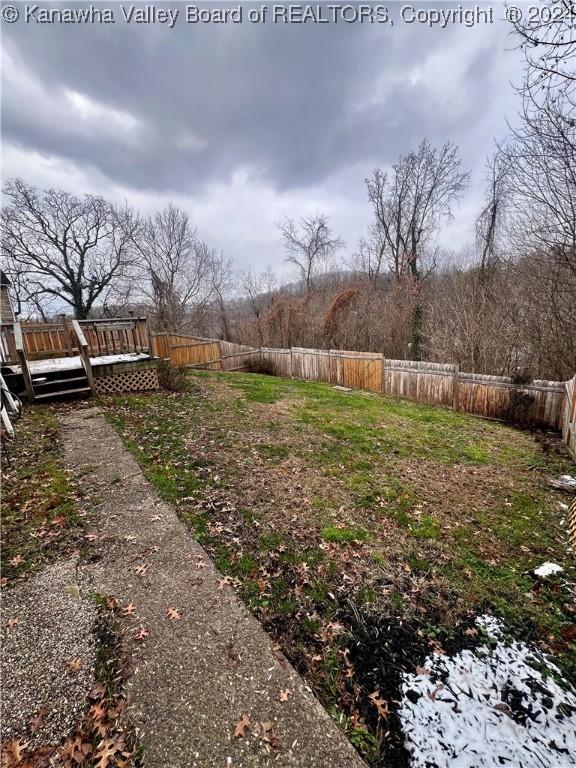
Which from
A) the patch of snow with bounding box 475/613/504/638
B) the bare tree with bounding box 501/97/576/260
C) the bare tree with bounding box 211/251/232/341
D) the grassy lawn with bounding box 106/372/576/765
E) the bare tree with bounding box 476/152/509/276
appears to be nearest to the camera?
the grassy lawn with bounding box 106/372/576/765

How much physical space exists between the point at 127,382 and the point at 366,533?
6.50m

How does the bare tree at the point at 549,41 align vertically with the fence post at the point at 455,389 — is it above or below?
above

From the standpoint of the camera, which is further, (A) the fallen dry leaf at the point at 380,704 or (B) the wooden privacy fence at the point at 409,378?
(B) the wooden privacy fence at the point at 409,378

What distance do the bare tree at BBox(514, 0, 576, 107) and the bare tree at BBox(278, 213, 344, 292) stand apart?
16126 mm

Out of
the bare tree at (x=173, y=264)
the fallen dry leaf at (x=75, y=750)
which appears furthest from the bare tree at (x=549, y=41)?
the bare tree at (x=173, y=264)

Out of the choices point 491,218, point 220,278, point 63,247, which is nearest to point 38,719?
point 491,218

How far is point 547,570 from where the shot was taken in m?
2.83

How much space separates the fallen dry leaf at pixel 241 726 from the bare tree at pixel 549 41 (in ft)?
22.7

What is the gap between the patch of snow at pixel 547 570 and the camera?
2.79 m

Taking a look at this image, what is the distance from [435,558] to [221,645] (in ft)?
6.82

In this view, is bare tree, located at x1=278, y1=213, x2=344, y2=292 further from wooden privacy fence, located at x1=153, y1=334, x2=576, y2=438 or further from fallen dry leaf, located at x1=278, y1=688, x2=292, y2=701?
fallen dry leaf, located at x1=278, y1=688, x2=292, y2=701

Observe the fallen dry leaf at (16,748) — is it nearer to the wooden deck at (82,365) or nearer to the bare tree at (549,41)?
the wooden deck at (82,365)

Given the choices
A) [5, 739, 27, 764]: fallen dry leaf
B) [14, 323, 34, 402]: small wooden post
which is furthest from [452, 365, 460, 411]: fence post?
[14, 323, 34, 402]: small wooden post

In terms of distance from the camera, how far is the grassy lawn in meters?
2.06
